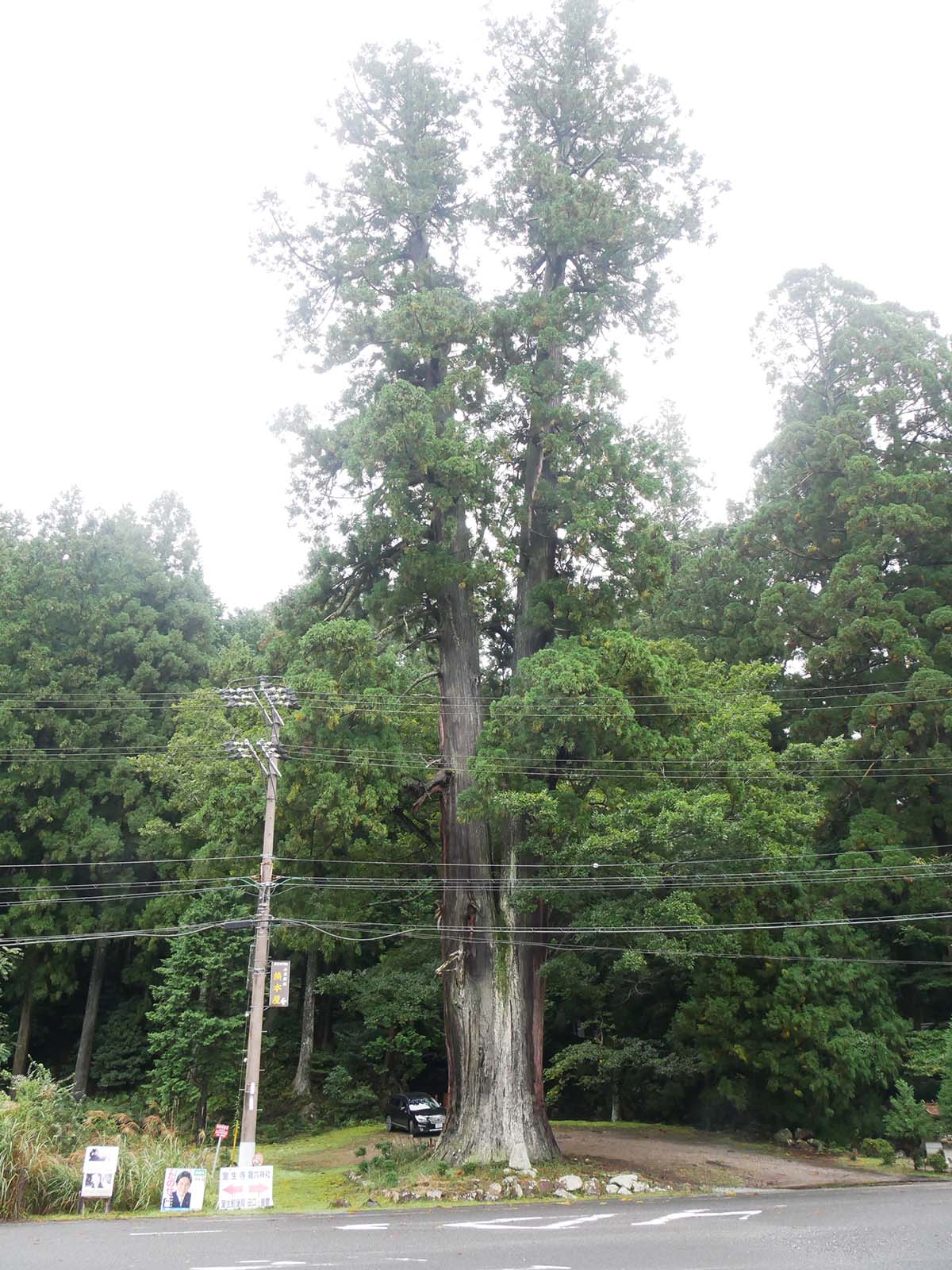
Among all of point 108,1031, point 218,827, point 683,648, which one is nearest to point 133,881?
point 108,1031

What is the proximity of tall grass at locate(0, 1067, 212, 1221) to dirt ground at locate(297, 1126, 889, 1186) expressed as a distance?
539 cm

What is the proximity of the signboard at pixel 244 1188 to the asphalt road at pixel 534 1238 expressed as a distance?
18 cm

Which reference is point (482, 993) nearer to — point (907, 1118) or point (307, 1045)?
point (907, 1118)

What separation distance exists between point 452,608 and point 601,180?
30.3 ft

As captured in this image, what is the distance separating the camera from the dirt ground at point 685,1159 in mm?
16922

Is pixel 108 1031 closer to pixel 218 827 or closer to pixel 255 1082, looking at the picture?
pixel 218 827

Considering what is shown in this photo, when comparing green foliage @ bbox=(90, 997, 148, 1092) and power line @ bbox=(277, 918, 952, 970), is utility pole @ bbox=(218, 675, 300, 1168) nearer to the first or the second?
power line @ bbox=(277, 918, 952, 970)

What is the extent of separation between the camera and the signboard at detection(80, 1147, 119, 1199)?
12508 mm

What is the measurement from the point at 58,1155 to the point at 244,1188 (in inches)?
114

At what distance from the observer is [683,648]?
22609 mm

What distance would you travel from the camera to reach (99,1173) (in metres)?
12.5

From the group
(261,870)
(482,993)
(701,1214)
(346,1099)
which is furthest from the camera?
(346,1099)

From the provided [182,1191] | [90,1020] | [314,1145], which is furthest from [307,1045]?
[182,1191]

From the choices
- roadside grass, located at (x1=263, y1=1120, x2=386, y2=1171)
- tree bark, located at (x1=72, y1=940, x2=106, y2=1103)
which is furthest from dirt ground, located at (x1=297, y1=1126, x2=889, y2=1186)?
tree bark, located at (x1=72, y1=940, x2=106, y2=1103)
